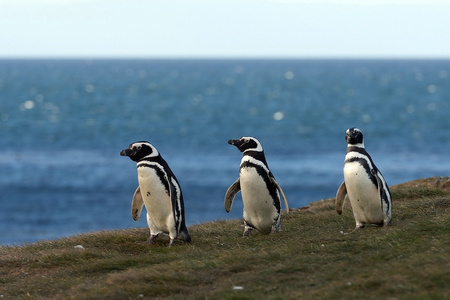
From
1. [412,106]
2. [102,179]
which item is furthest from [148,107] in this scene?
[102,179]

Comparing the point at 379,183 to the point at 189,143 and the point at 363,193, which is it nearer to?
the point at 363,193

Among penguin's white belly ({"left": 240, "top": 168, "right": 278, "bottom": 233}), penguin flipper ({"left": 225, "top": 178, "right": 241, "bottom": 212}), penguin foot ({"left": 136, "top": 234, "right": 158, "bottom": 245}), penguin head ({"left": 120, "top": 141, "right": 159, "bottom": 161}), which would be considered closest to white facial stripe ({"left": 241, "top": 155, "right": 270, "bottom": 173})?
penguin's white belly ({"left": 240, "top": 168, "right": 278, "bottom": 233})

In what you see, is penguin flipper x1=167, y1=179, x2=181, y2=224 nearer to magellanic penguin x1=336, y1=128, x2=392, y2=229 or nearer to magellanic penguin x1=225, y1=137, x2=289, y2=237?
magellanic penguin x1=225, y1=137, x2=289, y2=237

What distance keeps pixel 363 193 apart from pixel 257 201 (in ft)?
5.59

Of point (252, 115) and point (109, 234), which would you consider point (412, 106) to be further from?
point (109, 234)

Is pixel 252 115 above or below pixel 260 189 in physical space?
above

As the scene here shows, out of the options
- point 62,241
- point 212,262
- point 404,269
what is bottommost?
point 404,269

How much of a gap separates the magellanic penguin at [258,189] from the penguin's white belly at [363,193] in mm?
1095

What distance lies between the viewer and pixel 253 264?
10.2 metres

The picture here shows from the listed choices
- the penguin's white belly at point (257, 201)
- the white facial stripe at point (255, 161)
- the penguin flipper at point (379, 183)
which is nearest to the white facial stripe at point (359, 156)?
the penguin flipper at point (379, 183)

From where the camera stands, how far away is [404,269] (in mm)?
9141

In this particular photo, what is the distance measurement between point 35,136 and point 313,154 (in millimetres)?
25122

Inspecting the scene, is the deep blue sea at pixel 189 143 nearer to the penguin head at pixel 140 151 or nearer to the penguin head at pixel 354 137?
the penguin head at pixel 140 151

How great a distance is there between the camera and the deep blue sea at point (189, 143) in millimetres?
37625
